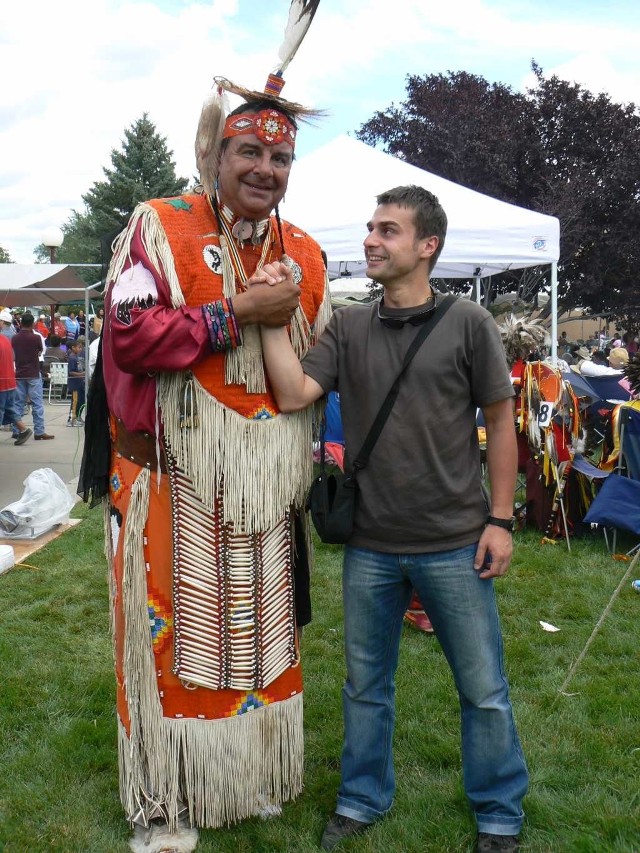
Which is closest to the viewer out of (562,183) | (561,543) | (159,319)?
(159,319)

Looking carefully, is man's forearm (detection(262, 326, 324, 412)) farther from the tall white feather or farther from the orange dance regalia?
the tall white feather

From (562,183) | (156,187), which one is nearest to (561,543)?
(562,183)

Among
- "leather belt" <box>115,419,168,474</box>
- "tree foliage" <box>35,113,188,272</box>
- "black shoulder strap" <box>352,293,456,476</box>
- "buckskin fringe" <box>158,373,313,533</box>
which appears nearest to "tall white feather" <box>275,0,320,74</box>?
"black shoulder strap" <box>352,293,456,476</box>

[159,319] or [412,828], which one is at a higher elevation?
[159,319]

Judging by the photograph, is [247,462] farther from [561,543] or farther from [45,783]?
[561,543]

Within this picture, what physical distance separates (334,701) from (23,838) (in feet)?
4.30

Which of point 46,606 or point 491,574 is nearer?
point 491,574

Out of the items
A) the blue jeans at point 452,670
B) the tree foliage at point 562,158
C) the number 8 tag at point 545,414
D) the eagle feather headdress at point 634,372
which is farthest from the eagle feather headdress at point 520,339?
the tree foliage at point 562,158

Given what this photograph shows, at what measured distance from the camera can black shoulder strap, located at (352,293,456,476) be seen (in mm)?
2123

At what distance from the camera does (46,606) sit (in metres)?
4.30

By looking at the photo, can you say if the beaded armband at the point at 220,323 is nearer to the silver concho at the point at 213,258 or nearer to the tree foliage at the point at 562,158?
the silver concho at the point at 213,258

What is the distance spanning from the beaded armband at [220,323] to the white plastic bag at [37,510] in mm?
4057

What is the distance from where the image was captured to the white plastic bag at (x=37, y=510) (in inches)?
219

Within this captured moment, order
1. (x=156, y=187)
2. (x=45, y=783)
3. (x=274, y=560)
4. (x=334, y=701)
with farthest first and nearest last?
1. (x=156, y=187)
2. (x=334, y=701)
3. (x=45, y=783)
4. (x=274, y=560)
